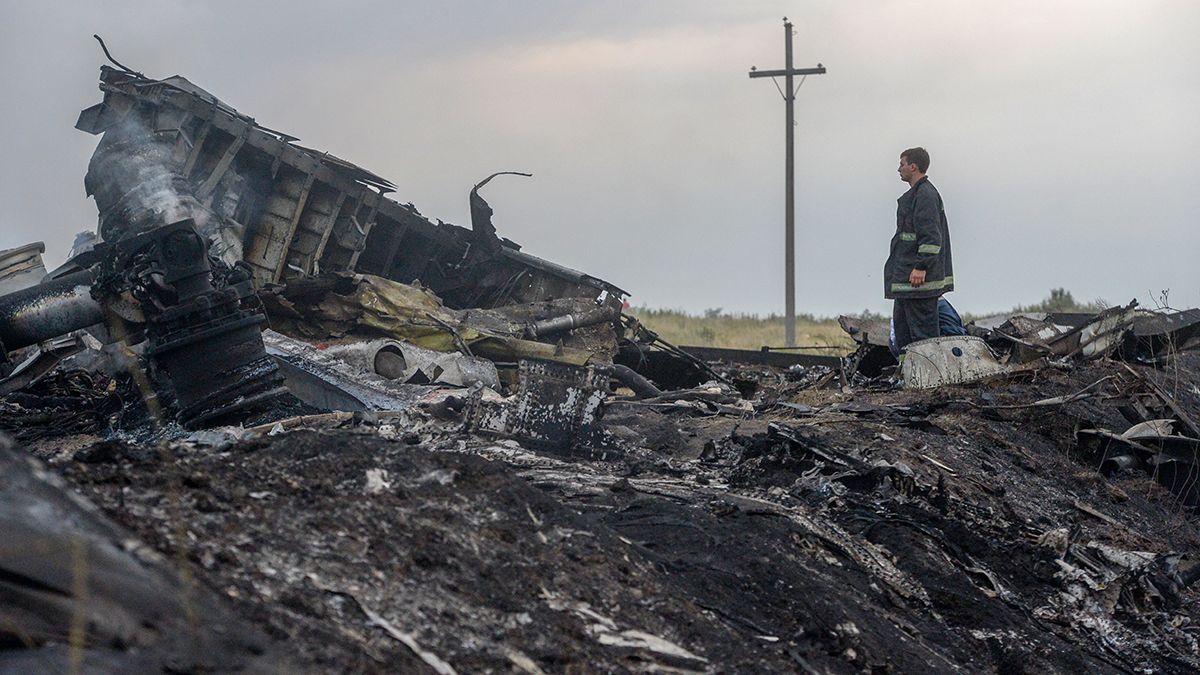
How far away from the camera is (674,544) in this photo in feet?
14.7

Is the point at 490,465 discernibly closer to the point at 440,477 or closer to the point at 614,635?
the point at 440,477

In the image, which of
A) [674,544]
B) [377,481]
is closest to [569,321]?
[674,544]

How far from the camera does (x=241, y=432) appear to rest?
6625 mm

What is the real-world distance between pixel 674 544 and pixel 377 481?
1.24 m

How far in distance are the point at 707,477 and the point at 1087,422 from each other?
3199 mm

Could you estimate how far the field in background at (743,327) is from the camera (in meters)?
23.1

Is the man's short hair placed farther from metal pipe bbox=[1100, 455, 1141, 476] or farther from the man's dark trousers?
metal pipe bbox=[1100, 455, 1141, 476]

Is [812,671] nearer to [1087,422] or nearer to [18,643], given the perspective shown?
[18,643]

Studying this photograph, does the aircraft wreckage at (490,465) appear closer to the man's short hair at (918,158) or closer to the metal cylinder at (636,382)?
the metal cylinder at (636,382)

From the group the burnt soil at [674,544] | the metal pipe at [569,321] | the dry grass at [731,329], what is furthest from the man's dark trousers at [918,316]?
the dry grass at [731,329]

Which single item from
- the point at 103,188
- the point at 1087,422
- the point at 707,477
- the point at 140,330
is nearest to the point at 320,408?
the point at 140,330

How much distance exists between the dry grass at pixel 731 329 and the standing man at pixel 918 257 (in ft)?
33.1

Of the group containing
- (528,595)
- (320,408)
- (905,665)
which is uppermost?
(320,408)

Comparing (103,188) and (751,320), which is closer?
(103,188)
